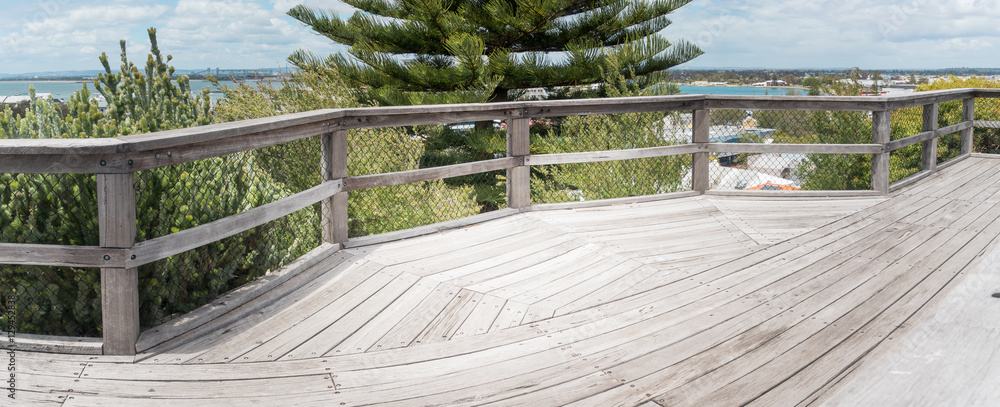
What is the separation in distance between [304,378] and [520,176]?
105 inches

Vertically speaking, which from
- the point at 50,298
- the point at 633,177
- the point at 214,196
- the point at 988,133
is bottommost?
the point at 50,298

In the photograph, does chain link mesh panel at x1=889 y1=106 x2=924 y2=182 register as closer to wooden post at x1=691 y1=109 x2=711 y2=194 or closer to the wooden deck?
wooden post at x1=691 y1=109 x2=711 y2=194

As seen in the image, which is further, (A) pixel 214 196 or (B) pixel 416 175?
(B) pixel 416 175

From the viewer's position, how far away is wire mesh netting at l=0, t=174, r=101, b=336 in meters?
2.70

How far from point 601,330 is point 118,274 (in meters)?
1.72

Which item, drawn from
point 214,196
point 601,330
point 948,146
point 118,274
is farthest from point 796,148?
point 948,146

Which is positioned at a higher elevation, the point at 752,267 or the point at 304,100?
the point at 304,100

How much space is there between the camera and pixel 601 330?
107 inches

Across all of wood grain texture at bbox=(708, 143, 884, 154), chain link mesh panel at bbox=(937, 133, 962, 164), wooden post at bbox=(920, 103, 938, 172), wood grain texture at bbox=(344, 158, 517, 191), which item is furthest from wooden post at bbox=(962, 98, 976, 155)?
wood grain texture at bbox=(344, 158, 517, 191)

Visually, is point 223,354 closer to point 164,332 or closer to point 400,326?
point 164,332

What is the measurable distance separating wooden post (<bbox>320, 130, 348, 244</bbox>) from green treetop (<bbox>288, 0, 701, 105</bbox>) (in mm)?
10117

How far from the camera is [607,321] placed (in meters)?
2.82

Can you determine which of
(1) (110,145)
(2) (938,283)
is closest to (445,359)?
(1) (110,145)

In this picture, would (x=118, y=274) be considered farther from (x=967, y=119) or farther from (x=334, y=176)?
(x=967, y=119)
